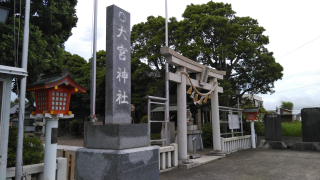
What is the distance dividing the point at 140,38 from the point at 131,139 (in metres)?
20.0

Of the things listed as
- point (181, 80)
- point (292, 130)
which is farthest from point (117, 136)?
point (292, 130)

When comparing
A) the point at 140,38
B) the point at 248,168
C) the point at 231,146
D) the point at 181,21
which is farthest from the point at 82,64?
the point at 248,168

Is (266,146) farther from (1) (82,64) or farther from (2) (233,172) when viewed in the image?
(1) (82,64)

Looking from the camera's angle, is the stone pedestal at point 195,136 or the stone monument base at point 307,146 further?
the stone pedestal at point 195,136

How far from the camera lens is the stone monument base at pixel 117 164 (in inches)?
153

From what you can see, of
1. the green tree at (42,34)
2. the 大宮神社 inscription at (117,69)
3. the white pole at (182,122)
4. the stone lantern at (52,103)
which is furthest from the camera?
the green tree at (42,34)

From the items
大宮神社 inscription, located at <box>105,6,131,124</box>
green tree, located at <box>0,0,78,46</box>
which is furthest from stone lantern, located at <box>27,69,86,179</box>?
green tree, located at <box>0,0,78,46</box>

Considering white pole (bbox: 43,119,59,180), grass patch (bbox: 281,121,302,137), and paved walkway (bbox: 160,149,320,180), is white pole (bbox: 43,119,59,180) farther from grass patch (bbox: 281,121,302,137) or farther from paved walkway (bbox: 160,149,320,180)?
grass patch (bbox: 281,121,302,137)

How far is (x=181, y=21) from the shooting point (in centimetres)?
2086

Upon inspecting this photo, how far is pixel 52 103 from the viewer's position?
4.85 metres

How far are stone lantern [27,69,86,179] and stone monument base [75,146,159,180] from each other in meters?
0.75

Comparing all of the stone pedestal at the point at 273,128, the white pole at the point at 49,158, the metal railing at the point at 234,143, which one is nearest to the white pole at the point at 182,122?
the metal railing at the point at 234,143

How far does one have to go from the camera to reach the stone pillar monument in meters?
3.98

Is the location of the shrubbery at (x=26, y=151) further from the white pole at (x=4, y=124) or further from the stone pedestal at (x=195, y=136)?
the stone pedestal at (x=195, y=136)
